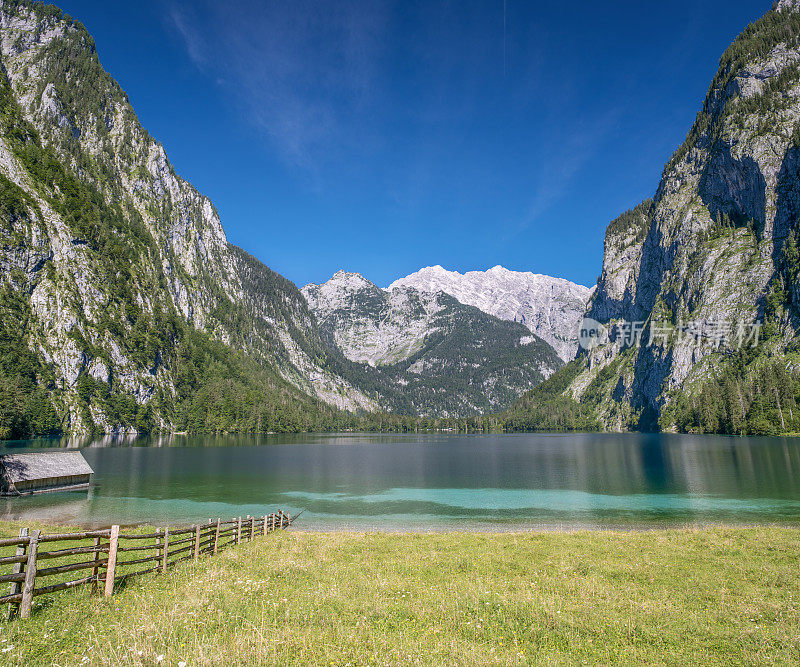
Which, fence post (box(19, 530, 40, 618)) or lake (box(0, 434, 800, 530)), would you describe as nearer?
fence post (box(19, 530, 40, 618))

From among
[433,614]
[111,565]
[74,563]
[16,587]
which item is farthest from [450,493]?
[16,587]

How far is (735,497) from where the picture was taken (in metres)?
55.6

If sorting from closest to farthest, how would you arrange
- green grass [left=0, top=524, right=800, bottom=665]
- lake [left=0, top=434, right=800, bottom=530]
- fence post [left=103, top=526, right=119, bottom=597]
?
green grass [left=0, top=524, right=800, bottom=665] < fence post [left=103, top=526, right=119, bottom=597] < lake [left=0, top=434, right=800, bottom=530]

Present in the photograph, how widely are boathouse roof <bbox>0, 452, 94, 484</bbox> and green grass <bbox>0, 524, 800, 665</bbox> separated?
50449 millimetres

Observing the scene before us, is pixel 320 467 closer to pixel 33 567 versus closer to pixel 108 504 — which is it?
pixel 108 504

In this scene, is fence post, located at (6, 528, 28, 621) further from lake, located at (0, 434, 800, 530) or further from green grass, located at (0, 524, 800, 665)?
lake, located at (0, 434, 800, 530)

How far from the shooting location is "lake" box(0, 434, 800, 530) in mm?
46375

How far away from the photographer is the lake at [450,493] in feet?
152

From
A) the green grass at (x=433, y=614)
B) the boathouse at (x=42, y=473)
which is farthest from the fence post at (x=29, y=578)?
the boathouse at (x=42, y=473)

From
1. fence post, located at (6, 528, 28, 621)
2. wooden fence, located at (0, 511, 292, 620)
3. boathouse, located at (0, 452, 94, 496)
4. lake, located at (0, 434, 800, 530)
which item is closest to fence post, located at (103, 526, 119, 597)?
wooden fence, located at (0, 511, 292, 620)

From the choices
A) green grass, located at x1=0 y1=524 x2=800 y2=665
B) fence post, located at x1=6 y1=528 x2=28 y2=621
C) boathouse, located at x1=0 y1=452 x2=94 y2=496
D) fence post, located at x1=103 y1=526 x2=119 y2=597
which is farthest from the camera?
boathouse, located at x1=0 y1=452 x2=94 y2=496

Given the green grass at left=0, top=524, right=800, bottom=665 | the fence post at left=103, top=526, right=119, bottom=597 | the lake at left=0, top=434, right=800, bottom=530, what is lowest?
the lake at left=0, top=434, right=800, bottom=530

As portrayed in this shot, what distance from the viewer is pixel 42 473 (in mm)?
60188

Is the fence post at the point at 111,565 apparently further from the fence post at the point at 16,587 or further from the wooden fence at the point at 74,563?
the fence post at the point at 16,587
